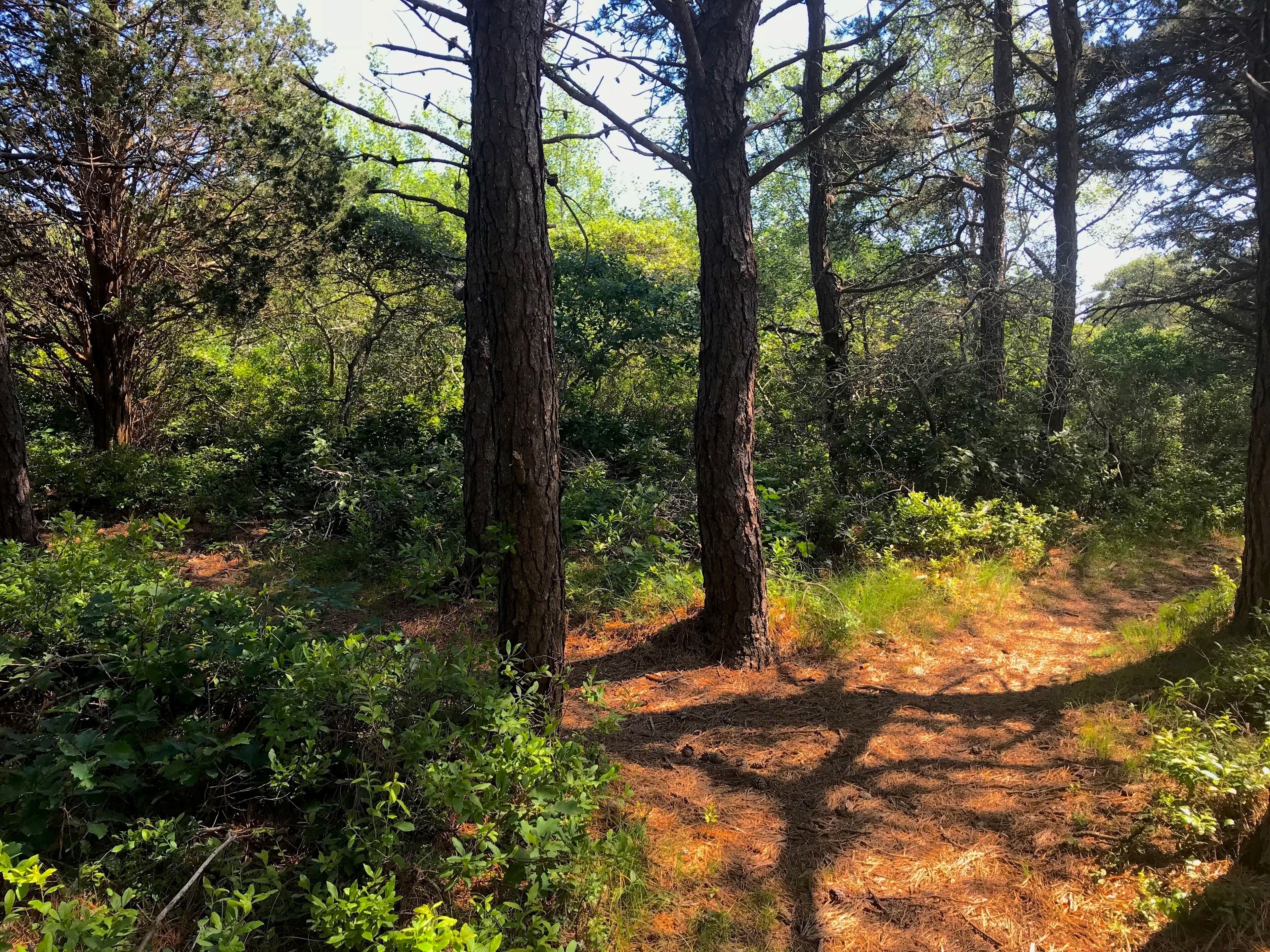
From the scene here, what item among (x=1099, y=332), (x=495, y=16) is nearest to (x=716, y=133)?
(x=495, y=16)

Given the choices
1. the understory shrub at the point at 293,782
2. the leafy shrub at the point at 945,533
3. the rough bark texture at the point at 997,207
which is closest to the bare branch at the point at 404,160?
the understory shrub at the point at 293,782

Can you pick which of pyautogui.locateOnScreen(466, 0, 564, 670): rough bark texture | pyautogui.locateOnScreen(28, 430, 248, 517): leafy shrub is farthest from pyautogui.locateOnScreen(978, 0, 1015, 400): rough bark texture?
pyautogui.locateOnScreen(28, 430, 248, 517): leafy shrub

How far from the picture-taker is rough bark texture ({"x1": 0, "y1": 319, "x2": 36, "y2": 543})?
622cm

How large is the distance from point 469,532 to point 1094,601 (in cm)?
550

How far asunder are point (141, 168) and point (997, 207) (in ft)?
38.6

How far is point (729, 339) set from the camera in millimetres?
4926

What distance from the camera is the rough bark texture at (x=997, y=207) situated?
9422 millimetres

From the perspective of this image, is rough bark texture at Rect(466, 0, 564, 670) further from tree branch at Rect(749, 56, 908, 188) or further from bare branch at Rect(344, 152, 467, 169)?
tree branch at Rect(749, 56, 908, 188)

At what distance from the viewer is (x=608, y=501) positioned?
293 inches

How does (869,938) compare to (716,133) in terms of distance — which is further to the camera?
(716,133)

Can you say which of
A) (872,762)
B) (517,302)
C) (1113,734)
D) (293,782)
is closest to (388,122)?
(517,302)

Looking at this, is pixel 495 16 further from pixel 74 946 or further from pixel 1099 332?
pixel 1099 332

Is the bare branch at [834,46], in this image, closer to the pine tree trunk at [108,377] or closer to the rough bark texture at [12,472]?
the rough bark texture at [12,472]

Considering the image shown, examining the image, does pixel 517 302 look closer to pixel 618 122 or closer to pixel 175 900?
pixel 618 122
